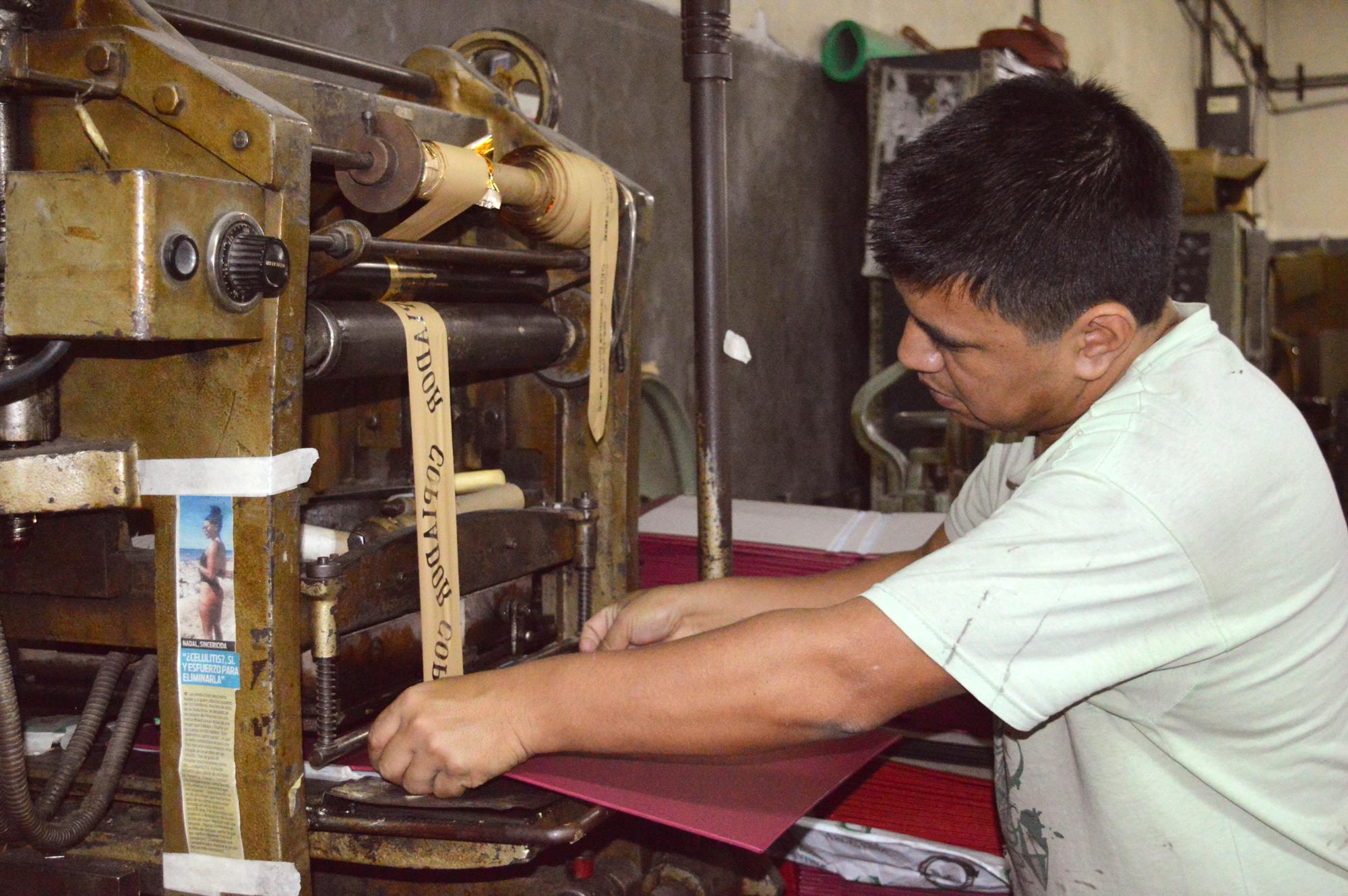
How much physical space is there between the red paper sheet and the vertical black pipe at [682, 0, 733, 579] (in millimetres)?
434

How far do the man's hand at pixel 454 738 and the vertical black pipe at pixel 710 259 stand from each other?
57cm

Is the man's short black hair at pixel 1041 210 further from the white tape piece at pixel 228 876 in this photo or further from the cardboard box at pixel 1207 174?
the cardboard box at pixel 1207 174

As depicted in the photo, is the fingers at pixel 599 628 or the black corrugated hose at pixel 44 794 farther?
the fingers at pixel 599 628

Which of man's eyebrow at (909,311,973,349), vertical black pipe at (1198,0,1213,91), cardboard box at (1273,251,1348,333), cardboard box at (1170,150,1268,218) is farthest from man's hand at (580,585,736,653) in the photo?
vertical black pipe at (1198,0,1213,91)

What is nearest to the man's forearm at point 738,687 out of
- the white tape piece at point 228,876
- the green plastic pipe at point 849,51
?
the white tape piece at point 228,876

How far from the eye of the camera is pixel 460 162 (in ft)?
3.89

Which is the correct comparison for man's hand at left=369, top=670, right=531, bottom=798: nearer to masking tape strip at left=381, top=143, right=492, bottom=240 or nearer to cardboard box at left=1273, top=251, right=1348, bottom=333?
masking tape strip at left=381, top=143, right=492, bottom=240

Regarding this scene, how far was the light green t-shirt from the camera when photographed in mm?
941

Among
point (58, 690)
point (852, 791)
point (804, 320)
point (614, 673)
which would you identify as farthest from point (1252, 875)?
point (804, 320)

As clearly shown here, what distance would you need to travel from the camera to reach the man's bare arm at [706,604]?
137 centimetres

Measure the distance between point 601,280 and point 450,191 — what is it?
298 millimetres

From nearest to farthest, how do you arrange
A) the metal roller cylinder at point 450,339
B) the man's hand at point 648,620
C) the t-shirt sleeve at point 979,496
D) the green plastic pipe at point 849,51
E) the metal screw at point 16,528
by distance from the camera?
1. the metal screw at point 16,528
2. the metal roller cylinder at point 450,339
3. the man's hand at point 648,620
4. the t-shirt sleeve at point 979,496
5. the green plastic pipe at point 849,51

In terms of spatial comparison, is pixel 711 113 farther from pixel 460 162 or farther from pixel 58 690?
pixel 58 690

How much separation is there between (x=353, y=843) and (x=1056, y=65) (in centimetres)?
343
